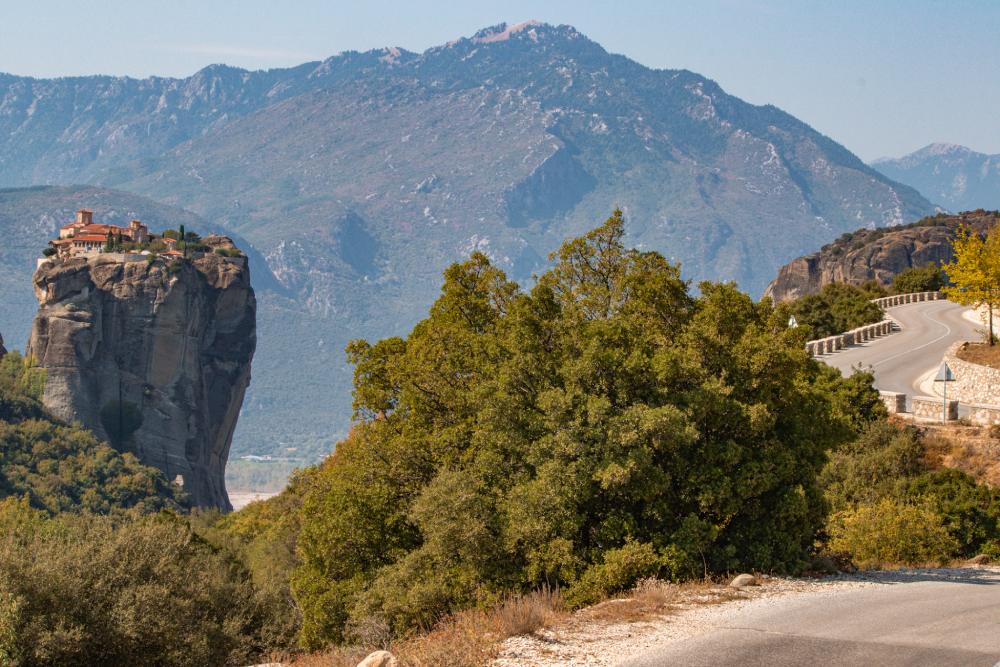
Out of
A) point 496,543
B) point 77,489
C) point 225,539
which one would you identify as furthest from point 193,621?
point 77,489

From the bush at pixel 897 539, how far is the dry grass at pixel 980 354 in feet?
59.9

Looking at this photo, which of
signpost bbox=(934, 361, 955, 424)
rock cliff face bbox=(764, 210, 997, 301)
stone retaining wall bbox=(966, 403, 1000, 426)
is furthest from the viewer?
rock cliff face bbox=(764, 210, 997, 301)

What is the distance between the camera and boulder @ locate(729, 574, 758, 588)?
1803 cm

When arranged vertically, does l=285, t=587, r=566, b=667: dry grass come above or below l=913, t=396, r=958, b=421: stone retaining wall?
below

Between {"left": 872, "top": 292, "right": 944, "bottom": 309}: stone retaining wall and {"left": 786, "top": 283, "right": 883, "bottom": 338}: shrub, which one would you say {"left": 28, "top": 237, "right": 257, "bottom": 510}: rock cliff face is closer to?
{"left": 786, "top": 283, "right": 883, "bottom": 338}: shrub

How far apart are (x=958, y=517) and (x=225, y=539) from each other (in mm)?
37501

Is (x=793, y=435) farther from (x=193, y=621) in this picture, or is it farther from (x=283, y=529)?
(x=283, y=529)

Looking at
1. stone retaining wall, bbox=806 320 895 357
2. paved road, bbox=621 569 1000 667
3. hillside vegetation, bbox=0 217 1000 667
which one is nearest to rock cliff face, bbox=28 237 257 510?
stone retaining wall, bbox=806 320 895 357

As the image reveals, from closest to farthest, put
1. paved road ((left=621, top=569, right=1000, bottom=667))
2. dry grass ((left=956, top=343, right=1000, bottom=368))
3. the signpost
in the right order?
paved road ((left=621, top=569, right=1000, bottom=667)) < the signpost < dry grass ((left=956, top=343, right=1000, bottom=368))

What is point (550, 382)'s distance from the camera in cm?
2142

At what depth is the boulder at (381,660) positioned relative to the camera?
13.9 meters

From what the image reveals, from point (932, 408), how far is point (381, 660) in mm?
28688

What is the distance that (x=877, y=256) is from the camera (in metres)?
155

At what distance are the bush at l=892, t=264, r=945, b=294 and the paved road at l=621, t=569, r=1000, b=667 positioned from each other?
290 ft
